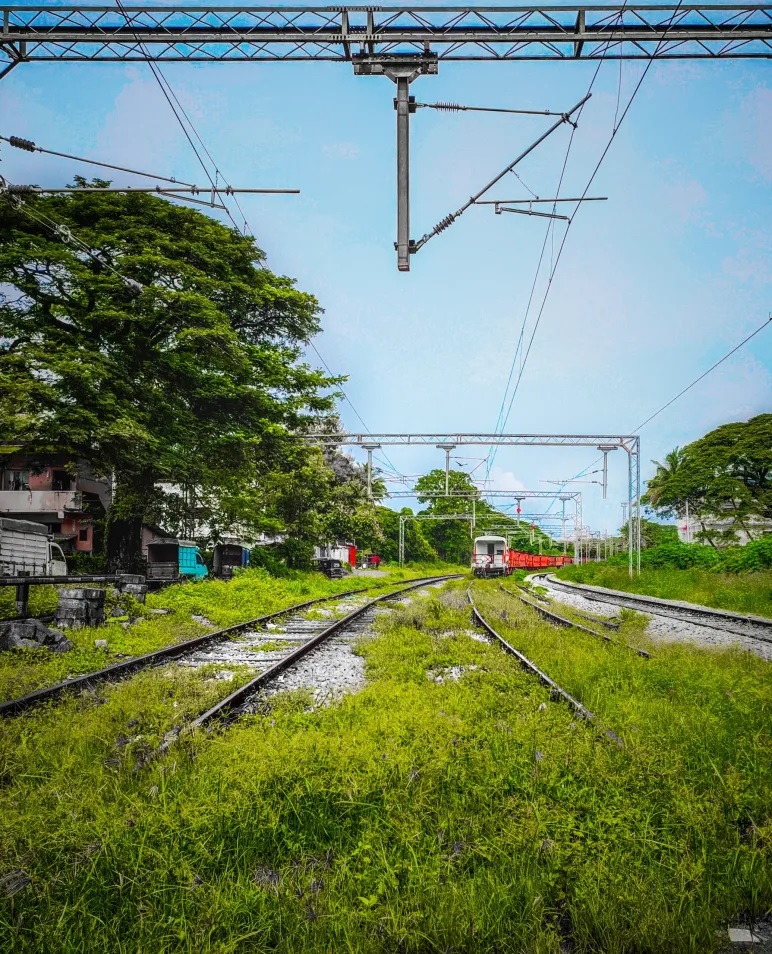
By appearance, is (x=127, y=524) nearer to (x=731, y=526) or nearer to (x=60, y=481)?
(x=60, y=481)

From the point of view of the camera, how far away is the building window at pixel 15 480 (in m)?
39.0

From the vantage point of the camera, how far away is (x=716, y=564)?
100 feet

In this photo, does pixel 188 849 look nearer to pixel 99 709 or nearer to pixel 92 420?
pixel 99 709

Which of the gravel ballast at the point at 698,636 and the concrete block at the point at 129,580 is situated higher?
the concrete block at the point at 129,580

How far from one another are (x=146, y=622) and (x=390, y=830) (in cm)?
1119

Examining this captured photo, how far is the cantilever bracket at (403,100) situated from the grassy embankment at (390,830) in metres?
6.21

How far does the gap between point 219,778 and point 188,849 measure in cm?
81

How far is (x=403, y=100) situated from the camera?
364 inches

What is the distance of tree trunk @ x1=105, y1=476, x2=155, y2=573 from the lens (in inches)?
846

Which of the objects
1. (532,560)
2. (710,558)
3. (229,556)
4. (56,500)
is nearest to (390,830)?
(710,558)

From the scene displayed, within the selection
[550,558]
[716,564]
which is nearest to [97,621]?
[716,564]

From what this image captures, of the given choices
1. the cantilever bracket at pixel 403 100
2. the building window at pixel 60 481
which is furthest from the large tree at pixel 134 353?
the building window at pixel 60 481

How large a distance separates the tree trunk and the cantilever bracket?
49.9 feet

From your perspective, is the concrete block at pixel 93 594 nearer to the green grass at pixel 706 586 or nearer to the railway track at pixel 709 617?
the railway track at pixel 709 617
